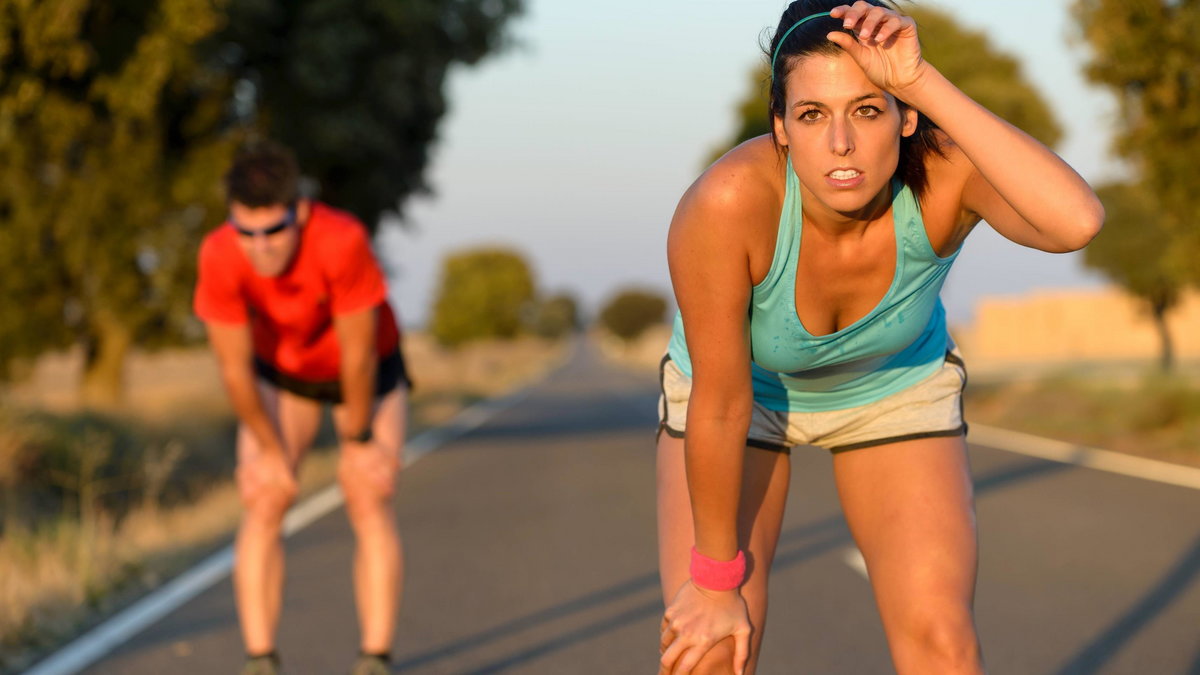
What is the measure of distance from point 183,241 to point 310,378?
999 cm

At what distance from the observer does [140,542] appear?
8914mm

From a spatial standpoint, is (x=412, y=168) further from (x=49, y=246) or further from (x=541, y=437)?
(x=49, y=246)

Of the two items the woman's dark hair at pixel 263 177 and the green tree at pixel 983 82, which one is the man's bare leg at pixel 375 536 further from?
the green tree at pixel 983 82

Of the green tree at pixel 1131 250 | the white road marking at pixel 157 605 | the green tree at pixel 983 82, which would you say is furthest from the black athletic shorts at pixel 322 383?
the green tree at pixel 1131 250

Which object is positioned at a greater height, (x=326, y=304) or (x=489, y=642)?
(x=326, y=304)

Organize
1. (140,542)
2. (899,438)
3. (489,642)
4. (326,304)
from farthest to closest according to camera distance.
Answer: (140,542)
(489,642)
(326,304)
(899,438)

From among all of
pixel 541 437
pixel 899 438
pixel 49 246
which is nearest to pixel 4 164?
pixel 49 246

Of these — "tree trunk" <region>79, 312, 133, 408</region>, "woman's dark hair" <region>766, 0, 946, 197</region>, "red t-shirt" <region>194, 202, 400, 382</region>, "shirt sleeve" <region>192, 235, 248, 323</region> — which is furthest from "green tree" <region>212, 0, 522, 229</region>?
"woman's dark hair" <region>766, 0, 946, 197</region>

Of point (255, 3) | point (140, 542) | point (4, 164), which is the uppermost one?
point (255, 3)

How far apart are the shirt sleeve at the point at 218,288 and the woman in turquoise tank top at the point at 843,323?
1873 mm

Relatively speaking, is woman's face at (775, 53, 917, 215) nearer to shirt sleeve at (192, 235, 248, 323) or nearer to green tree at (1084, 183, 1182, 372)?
shirt sleeve at (192, 235, 248, 323)

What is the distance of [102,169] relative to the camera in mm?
14023

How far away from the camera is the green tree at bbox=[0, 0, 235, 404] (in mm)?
12367

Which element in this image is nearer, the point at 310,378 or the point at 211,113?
the point at 310,378
